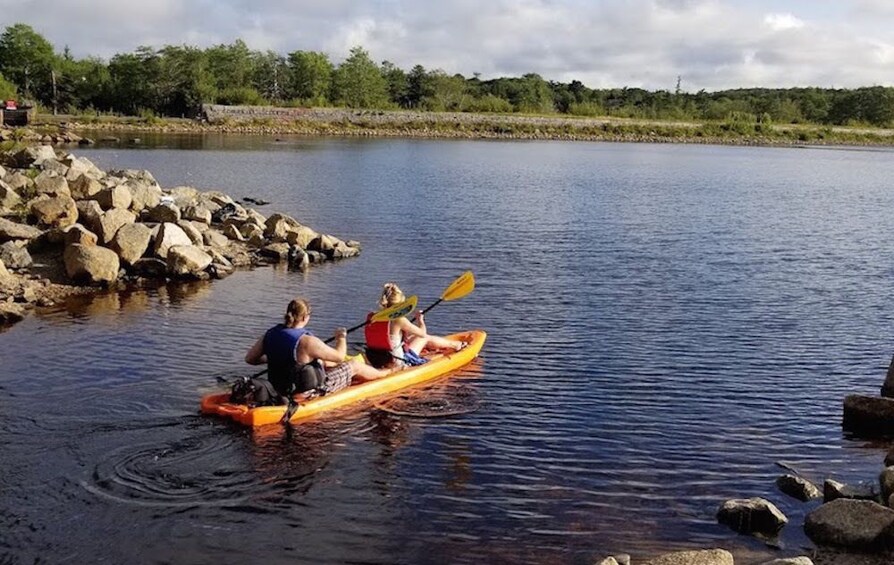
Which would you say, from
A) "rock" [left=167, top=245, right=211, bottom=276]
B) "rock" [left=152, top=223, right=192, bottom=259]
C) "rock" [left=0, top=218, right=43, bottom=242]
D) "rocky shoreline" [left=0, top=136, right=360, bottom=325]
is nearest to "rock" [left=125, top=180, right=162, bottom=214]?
"rocky shoreline" [left=0, top=136, right=360, bottom=325]

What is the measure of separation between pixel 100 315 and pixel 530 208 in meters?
21.3

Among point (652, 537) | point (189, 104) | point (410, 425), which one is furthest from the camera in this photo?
point (189, 104)

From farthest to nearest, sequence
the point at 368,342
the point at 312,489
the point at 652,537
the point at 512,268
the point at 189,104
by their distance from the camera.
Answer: the point at 189,104, the point at 512,268, the point at 368,342, the point at 312,489, the point at 652,537

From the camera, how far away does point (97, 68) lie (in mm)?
104312

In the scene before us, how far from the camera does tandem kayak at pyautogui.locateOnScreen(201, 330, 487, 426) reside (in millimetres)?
11305

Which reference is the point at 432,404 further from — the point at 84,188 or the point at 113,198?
the point at 84,188

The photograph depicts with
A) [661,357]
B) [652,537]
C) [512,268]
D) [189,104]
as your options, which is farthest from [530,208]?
[189,104]

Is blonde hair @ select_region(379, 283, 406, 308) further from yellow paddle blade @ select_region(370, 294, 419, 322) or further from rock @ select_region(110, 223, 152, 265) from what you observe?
rock @ select_region(110, 223, 152, 265)

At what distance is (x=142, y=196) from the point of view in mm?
23641

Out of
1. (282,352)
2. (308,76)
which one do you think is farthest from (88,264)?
(308,76)

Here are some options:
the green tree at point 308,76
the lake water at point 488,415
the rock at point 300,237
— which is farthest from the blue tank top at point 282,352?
the green tree at point 308,76

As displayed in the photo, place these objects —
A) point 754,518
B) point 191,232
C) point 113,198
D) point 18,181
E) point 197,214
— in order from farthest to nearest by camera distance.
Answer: point 197,214 → point 18,181 → point 191,232 → point 113,198 → point 754,518

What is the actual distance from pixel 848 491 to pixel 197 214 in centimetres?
1910

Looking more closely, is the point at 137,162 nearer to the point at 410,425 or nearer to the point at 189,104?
the point at 410,425
